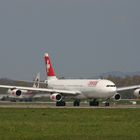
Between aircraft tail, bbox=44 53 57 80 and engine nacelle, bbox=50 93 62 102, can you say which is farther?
aircraft tail, bbox=44 53 57 80

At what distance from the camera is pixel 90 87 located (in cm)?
8381

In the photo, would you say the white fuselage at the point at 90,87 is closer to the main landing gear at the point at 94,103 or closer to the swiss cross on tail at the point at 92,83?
the swiss cross on tail at the point at 92,83

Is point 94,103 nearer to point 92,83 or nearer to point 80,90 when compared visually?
point 80,90

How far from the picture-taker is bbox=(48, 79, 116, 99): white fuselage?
3223 inches

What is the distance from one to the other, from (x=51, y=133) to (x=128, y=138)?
4156 mm

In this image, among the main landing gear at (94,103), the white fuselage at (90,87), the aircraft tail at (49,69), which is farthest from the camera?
the aircraft tail at (49,69)

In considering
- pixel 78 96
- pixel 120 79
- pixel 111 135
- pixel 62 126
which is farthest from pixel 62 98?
pixel 120 79

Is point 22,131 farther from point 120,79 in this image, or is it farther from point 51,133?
point 120,79

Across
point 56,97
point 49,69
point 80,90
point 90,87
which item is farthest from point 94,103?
point 49,69

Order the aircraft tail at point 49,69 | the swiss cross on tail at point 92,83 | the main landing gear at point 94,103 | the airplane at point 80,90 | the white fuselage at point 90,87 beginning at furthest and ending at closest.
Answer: the aircraft tail at point 49,69
the main landing gear at point 94,103
the swiss cross on tail at point 92,83
the airplane at point 80,90
the white fuselage at point 90,87

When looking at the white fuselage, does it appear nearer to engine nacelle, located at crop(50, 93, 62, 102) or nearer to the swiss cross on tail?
the swiss cross on tail

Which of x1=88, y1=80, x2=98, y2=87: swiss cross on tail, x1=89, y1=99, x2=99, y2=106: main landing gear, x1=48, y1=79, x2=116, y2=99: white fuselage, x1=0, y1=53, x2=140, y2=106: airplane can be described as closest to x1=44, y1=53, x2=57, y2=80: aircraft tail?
x1=0, y1=53, x2=140, y2=106: airplane

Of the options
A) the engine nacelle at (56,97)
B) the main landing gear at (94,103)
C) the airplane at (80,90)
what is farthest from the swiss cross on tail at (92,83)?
the engine nacelle at (56,97)

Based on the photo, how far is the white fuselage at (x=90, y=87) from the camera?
269 feet
